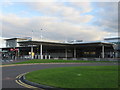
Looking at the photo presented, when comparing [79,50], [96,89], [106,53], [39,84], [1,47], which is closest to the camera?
[96,89]

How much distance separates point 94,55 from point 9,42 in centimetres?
5226

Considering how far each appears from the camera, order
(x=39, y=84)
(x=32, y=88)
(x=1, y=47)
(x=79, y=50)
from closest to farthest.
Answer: (x=32, y=88)
(x=39, y=84)
(x=79, y=50)
(x=1, y=47)

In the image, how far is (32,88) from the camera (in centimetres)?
884

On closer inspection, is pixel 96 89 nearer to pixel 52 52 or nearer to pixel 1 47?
pixel 52 52

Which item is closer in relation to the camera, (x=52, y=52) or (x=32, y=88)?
(x=32, y=88)

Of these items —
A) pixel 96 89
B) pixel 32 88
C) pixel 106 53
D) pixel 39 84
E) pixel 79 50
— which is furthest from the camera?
pixel 79 50

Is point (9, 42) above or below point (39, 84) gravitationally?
above

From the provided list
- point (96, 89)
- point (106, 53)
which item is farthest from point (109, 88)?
point (106, 53)

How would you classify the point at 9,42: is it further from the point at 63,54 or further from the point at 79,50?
the point at 79,50

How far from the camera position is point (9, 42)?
325 feet

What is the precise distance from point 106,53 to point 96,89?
80.6 meters

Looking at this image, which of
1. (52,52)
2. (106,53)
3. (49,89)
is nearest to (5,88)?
(49,89)

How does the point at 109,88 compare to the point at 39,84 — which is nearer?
the point at 109,88

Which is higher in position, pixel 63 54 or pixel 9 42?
pixel 9 42
